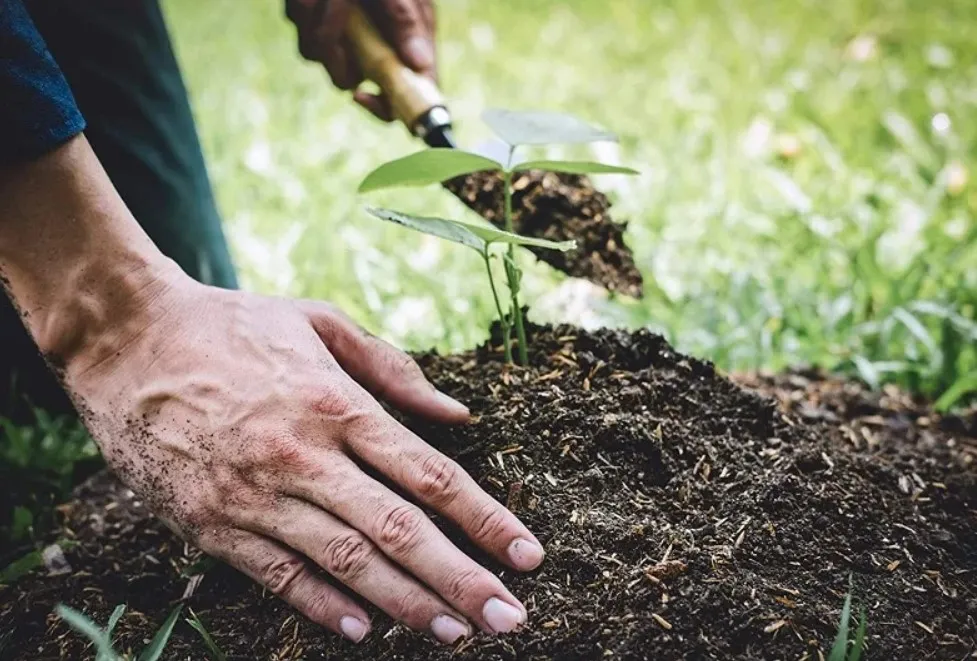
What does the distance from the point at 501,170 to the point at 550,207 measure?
37 centimetres

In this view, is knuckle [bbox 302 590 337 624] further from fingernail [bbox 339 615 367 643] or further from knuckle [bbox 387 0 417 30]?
knuckle [bbox 387 0 417 30]

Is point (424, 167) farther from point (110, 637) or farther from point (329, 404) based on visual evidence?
point (110, 637)

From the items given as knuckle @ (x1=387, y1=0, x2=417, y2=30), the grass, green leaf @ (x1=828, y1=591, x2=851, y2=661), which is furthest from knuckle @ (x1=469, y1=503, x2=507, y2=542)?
knuckle @ (x1=387, y1=0, x2=417, y2=30)

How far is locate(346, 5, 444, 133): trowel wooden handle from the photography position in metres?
2.06

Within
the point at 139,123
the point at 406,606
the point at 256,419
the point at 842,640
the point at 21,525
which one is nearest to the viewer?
the point at 842,640

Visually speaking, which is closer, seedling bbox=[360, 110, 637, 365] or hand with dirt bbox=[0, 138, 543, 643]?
hand with dirt bbox=[0, 138, 543, 643]

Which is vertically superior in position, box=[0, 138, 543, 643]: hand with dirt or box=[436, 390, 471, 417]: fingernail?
box=[436, 390, 471, 417]: fingernail

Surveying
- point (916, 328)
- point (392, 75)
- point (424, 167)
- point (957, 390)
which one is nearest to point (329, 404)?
point (424, 167)

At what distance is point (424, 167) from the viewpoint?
157 centimetres

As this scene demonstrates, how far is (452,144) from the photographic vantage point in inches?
79.0

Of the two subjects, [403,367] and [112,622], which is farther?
[403,367]

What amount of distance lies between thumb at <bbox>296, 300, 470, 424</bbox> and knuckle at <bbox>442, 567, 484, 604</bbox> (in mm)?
314

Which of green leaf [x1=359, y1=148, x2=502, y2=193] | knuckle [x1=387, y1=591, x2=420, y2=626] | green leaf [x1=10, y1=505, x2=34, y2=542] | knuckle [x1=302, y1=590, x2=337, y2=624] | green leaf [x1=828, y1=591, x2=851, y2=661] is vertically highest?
green leaf [x1=359, y1=148, x2=502, y2=193]

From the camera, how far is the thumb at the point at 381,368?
5.16 feet
